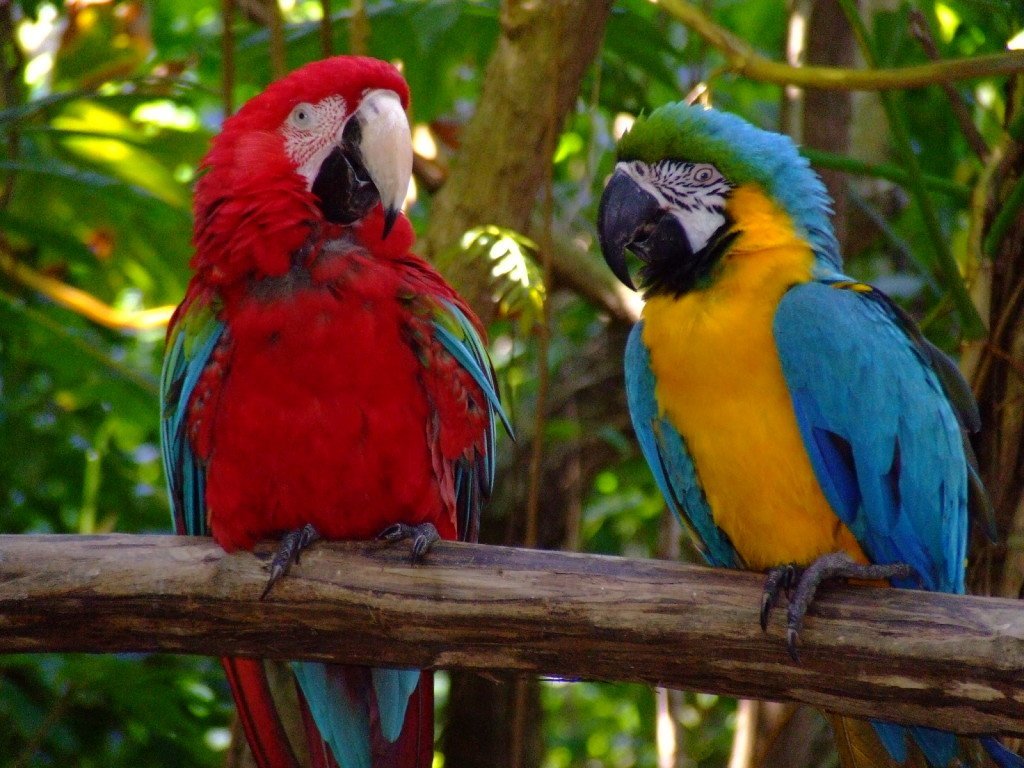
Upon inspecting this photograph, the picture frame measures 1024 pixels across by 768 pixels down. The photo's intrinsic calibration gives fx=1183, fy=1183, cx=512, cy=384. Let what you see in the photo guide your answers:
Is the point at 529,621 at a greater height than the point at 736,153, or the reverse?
the point at 736,153

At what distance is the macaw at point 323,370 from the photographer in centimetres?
201

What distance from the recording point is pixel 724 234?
203 centimetres

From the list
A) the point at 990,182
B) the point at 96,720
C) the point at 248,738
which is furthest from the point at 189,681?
the point at 990,182

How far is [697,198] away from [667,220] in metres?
0.06

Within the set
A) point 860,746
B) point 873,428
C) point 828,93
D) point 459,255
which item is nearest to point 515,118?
point 459,255

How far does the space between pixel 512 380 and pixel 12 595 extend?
4.11 feet

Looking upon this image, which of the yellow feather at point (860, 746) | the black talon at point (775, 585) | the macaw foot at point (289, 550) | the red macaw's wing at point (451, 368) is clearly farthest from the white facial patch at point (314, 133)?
the yellow feather at point (860, 746)

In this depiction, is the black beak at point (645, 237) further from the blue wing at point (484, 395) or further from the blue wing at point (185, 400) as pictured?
the blue wing at point (185, 400)

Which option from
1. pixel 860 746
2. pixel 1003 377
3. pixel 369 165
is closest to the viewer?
pixel 860 746

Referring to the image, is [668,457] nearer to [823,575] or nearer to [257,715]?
[823,575]

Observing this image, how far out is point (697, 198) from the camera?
2.04 meters

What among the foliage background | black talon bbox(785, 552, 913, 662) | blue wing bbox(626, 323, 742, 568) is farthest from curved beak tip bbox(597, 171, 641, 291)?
black talon bbox(785, 552, 913, 662)

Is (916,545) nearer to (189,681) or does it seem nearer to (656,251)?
(656,251)

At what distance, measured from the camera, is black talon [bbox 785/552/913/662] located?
167cm
